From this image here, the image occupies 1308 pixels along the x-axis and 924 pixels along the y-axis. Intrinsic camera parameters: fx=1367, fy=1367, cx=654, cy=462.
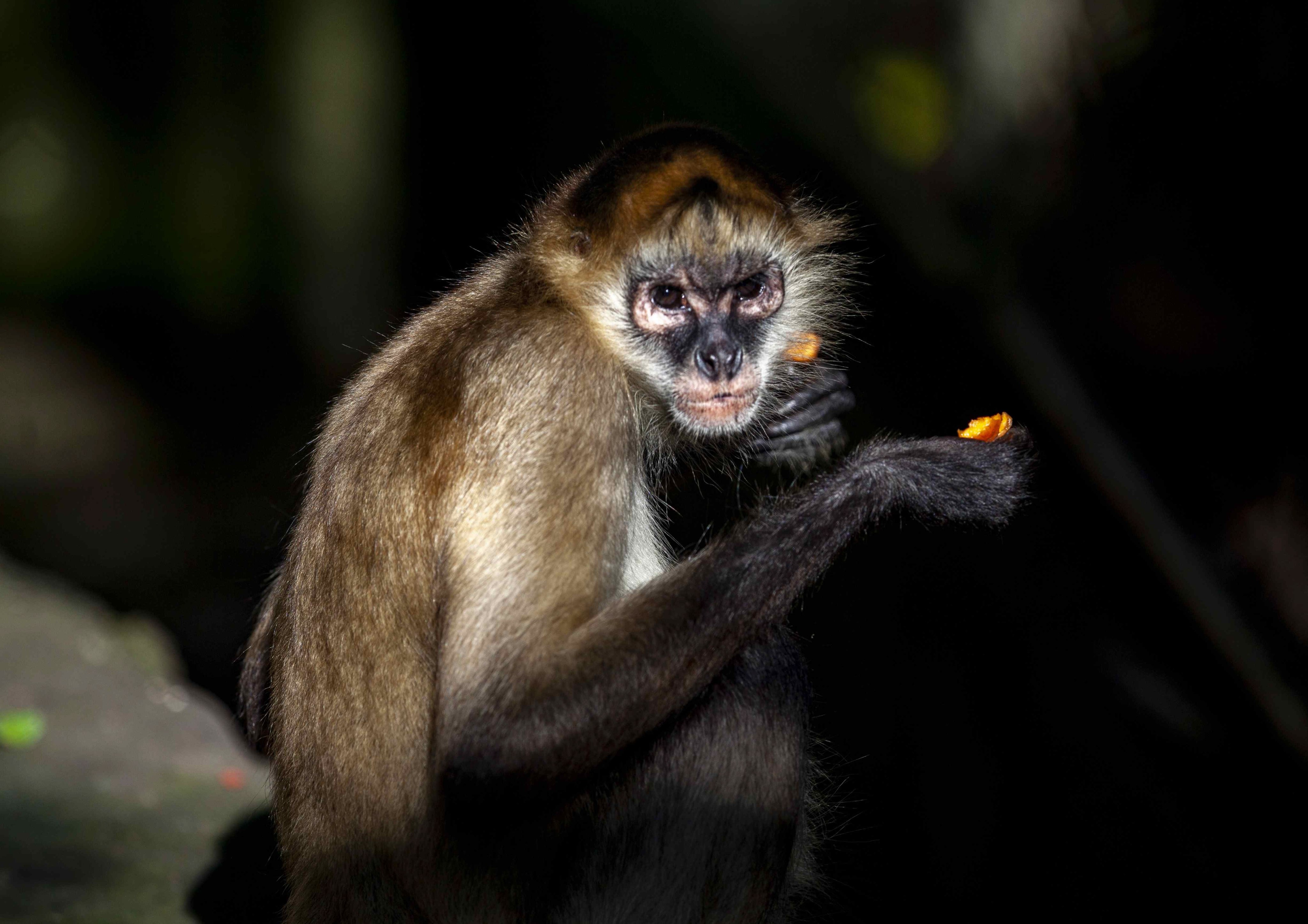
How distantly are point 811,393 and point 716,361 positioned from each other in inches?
31.8

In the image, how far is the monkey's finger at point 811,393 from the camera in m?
6.09

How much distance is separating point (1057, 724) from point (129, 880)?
5.53 m

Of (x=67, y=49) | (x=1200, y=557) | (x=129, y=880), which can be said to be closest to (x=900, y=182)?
(x=1200, y=557)

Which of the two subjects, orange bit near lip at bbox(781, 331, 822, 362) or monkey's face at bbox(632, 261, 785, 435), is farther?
orange bit near lip at bbox(781, 331, 822, 362)

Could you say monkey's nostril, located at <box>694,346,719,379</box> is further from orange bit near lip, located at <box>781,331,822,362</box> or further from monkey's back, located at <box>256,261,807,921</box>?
orange bit near lip, located at <box>781,331,822,362</box>

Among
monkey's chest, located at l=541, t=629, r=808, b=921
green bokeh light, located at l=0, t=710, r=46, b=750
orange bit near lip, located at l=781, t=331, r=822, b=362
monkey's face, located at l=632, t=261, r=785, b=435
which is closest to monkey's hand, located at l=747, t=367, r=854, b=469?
orange bit near lip, located at l=781, t=331, r=822, b=362

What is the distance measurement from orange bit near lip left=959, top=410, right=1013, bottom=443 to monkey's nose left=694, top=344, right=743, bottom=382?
38.8 inches

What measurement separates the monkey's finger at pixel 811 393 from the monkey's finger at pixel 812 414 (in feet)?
0.05

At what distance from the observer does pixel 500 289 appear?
5449 mm

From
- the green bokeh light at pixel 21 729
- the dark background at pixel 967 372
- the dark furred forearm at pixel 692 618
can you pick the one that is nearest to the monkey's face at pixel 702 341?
the dark furred forearm at pixel 692 618

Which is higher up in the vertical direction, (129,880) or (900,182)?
(900,182)

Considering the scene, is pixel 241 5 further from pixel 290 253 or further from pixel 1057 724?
pixel 1057 724

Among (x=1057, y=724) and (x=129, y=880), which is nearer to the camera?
(x=129, y=880)

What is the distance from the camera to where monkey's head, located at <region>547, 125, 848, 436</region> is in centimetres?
537
